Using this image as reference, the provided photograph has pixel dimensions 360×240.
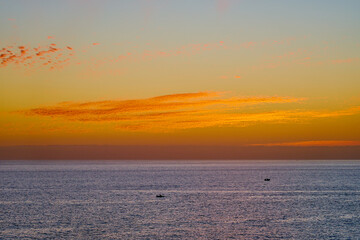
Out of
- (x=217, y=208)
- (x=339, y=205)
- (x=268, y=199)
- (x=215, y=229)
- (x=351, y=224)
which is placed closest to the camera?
(x=215, y=229)

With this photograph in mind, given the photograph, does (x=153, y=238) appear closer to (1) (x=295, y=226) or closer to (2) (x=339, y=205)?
(1) (x=295, y=226)

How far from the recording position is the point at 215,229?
49750 millimetres

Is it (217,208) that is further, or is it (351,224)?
(217,208)

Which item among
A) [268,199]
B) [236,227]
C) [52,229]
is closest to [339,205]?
[268,199]

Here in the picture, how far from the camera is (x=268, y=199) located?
84.9 meters

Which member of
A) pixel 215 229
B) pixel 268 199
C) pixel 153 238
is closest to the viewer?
pixel 153 238

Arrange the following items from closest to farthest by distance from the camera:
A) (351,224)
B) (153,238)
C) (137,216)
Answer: (153,238) → (351,224) → (137,216)

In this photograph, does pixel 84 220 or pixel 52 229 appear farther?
pixel 84 220

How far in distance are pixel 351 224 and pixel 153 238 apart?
24.3 metres

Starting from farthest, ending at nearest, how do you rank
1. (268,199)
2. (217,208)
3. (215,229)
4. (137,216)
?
(268,199) < (217,208) < (137,216) < (215,229)

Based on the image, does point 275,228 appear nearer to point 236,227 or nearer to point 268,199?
point 236,227

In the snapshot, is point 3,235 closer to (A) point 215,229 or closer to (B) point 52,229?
(B) point 52,229

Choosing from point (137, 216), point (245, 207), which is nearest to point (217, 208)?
point (245, 207)

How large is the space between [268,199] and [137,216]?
3286 cm
